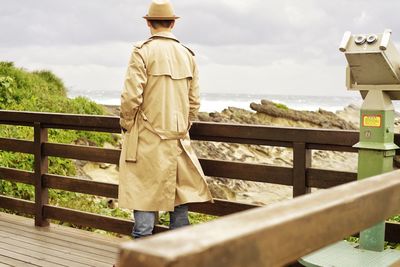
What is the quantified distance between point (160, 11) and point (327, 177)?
137 centimetres

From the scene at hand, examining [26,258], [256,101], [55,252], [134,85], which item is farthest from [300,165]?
[256,101]

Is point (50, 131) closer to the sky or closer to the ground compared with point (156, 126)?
closer to the ground

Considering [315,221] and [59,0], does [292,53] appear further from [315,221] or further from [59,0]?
[315,221]

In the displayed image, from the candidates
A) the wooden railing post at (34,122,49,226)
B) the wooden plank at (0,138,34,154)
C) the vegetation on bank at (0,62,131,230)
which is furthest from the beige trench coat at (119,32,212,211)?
the vegetation on bank at (0,62,131,230)

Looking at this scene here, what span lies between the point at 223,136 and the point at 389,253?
1.31m

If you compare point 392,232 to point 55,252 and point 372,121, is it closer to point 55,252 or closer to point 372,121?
point 372,121

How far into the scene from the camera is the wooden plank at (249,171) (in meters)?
4.04

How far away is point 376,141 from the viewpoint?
3.40 meters

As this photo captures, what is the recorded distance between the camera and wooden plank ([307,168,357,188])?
379cm

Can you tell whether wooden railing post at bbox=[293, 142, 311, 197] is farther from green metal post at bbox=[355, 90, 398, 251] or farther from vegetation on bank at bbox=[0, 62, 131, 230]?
vegetation on bank at bbox=[0, 62, 131, 230]

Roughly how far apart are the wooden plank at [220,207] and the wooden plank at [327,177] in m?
0.51

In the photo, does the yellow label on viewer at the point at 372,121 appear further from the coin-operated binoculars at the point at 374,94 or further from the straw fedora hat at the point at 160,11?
the straw fedora hat at the point at 160,11

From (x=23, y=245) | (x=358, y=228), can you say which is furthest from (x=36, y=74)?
(x=358, y=228)

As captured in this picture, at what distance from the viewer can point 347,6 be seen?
71312 millimetres
